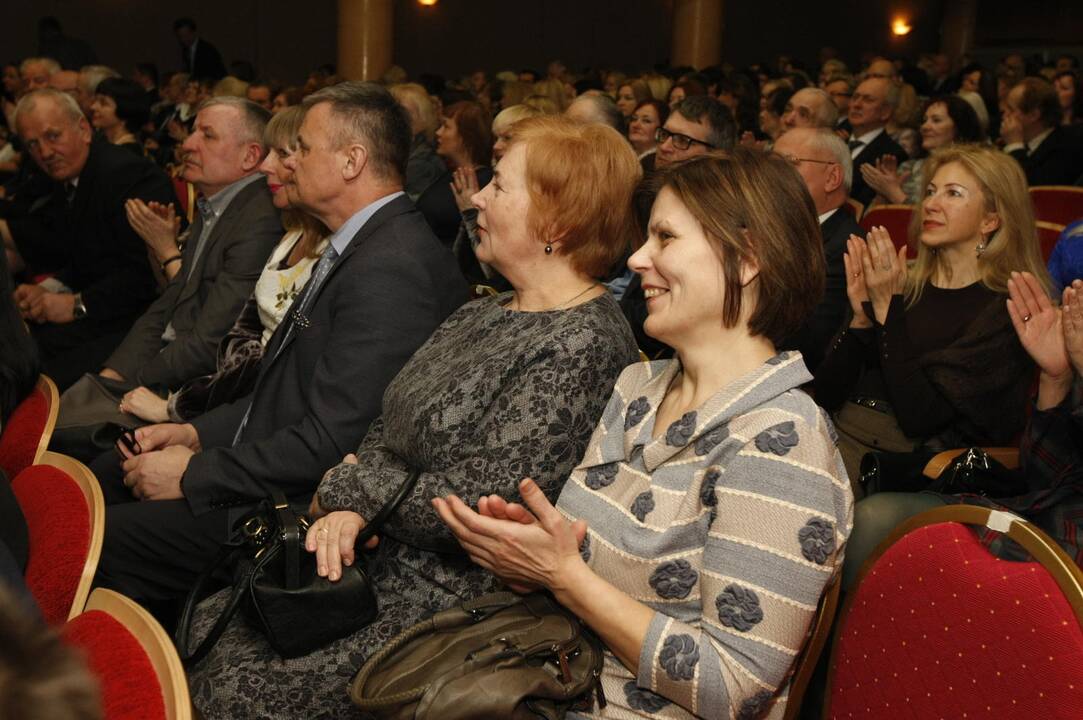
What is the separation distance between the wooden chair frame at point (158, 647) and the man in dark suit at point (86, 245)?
2712 mm

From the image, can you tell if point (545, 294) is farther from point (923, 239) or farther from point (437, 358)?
point (923, 239)

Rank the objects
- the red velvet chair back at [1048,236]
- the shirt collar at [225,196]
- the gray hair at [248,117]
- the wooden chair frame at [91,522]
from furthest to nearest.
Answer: the gray hair at [248,117]
the shirt collar at [225,196]
the red velvet chair back at [1048,236]
the wooden chair frame at [91,522]

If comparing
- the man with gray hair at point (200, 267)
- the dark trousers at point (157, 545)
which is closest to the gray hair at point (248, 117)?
the man with gray hair at point (200, 267)

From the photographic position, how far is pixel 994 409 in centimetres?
253

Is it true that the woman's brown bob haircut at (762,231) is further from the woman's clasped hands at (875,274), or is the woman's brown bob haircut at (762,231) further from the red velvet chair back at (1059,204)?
the red velvet chair back at (1059,204)

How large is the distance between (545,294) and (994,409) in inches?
47.3

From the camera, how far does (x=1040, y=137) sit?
610 cm

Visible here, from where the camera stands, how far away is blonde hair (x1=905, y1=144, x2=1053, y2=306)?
275 centimetres

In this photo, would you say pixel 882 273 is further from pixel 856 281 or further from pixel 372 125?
pixel 372 125

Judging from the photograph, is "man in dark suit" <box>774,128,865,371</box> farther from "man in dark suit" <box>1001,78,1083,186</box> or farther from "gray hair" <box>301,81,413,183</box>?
"man in dark suit" <box>1001,78,1083,186</box>

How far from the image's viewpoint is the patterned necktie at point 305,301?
251 centimetres

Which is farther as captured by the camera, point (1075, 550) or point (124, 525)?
point (124, 525)

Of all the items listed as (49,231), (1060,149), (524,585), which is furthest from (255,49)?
(524,585)

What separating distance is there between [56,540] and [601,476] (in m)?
0.88
